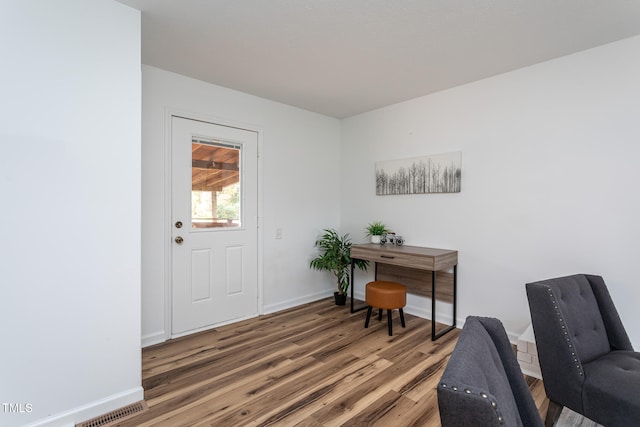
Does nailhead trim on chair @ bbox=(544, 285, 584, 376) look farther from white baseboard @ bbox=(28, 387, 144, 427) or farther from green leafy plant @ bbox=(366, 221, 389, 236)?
white baseboard @ bbox=(28, 387, 144, 427)

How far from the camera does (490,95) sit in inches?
118

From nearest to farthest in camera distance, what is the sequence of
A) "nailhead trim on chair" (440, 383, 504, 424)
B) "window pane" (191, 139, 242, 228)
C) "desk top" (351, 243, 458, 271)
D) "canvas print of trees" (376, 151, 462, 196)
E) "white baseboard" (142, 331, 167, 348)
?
"nailhead trim on chair" (440, 383, 504, 424) → "white baseboard" (142, 331, 167, 348) → "desk top" (351, 243, 458, 271) → "window pane" (191, 139, 242, 228) → "canvas print of trees" (376, 151, 462, 196)

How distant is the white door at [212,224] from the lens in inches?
119

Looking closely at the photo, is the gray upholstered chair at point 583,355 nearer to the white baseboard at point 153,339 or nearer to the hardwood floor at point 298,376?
the hardwood floor at point 298,376

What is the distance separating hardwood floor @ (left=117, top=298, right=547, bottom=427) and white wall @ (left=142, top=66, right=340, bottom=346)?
0.57 m

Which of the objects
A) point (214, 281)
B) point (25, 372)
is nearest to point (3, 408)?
point (25, 372)

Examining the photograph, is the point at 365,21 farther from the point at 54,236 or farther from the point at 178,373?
the point at 178,373

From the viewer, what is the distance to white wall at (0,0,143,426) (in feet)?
5.36

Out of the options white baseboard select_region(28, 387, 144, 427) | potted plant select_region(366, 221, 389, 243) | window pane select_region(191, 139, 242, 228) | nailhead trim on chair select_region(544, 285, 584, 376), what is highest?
window pane select_region(191, 139, 242, 228)

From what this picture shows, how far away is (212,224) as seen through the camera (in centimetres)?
327

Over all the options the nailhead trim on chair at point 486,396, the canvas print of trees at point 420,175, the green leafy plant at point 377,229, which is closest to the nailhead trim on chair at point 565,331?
the nailhead trim on chair at point 486,396

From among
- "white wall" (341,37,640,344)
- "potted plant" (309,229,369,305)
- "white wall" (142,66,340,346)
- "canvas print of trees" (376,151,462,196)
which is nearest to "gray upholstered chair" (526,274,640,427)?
"white wall" (341,37,640,344)

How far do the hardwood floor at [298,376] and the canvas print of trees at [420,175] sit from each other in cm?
151

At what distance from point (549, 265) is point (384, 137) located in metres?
2.22
